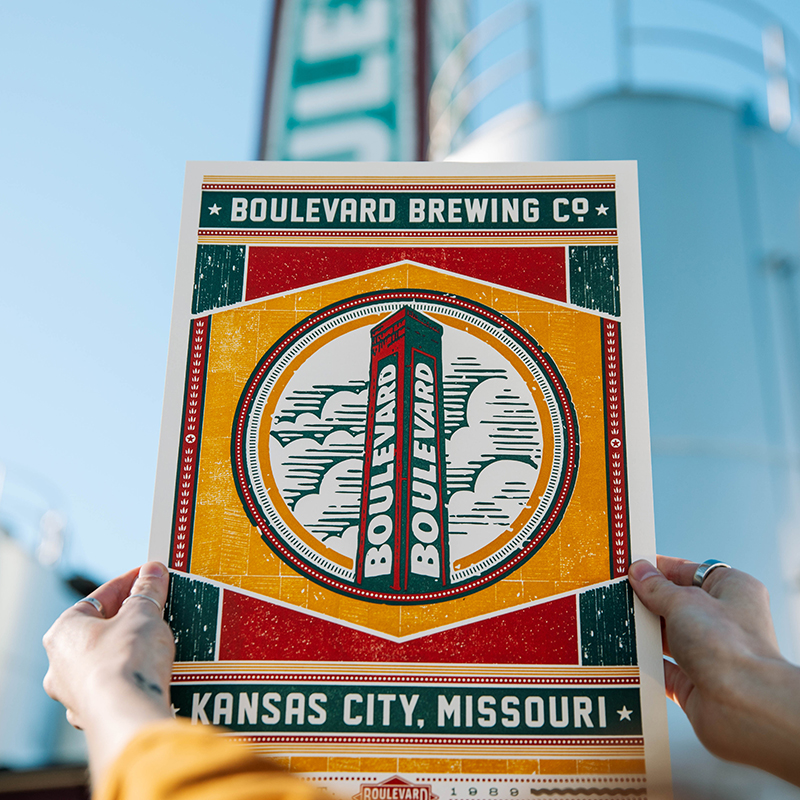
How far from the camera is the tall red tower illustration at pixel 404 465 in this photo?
0.97 m

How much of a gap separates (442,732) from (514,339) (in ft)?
1.52

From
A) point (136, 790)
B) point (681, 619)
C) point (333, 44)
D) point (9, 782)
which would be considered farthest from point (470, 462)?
point (9, 782)

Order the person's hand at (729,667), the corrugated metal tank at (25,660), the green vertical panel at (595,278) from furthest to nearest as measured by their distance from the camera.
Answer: the corrugated metal tank at (25,660)
the green vertical panel at (595,278)
the person's hand at (729,667)

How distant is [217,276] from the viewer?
3.59ft

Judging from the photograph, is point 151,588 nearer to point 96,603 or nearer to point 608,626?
point 96,603

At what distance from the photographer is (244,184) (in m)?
1.14

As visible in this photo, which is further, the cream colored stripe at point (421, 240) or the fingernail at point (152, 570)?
the cream colored stripe at point (421, 240)

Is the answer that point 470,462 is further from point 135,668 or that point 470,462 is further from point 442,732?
point 135,668

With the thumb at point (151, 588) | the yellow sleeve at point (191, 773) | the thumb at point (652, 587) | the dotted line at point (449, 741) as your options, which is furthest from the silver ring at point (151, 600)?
the thumb at point (652, 587)

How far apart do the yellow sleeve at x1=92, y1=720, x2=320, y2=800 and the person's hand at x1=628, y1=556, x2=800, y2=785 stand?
1.68ft

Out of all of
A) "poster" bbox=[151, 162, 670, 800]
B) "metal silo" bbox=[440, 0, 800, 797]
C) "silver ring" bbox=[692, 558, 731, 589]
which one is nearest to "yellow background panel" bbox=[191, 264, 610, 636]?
"poster" bbox=[151, 162, 670, 800]

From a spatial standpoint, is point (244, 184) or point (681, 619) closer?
point (681, 619)

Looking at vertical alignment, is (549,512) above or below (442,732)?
above

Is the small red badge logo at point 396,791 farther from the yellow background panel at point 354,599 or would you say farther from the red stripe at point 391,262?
the red stripe at point 391,262
